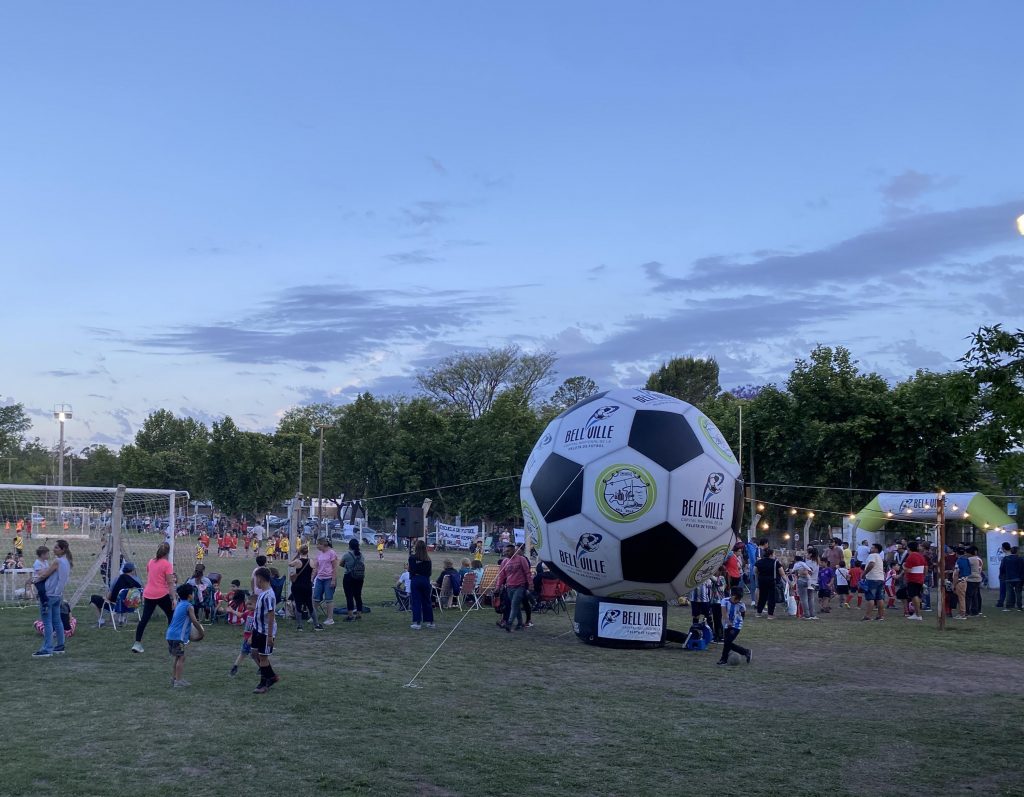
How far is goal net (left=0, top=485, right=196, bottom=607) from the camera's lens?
63.7 ft

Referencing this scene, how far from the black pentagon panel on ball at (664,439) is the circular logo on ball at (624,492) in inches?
13.2

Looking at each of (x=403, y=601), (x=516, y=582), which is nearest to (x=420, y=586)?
(x=516, y=582)

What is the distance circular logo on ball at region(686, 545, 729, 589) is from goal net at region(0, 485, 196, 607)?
447 inches

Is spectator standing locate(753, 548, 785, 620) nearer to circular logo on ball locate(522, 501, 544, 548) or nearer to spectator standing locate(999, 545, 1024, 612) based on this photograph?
spectator standing locate(999, 545, 1024, 612)

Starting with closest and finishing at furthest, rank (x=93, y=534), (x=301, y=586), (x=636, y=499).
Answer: (x=636, y=499), (x=301, y=586), (x=93, y=534)

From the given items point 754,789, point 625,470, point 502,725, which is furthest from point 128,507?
point 754,789

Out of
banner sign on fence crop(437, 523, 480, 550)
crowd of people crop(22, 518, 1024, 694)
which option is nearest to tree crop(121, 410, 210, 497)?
banner sign on fence crop(437, 523, 480, 550)

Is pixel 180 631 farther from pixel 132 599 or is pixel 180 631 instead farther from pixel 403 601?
pixel 403 601

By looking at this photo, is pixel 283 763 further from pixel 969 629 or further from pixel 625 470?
pixel 969 629

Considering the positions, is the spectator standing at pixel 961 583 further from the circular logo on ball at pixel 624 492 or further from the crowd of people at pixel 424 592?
the circular logo on ball at pixel 624 492

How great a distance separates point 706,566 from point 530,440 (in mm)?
43801

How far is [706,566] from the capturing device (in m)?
14.0

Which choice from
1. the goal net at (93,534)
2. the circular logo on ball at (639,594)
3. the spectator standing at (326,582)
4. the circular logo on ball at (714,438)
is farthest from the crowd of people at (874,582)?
the goal net at (93,534)

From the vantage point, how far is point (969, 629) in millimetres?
18469
